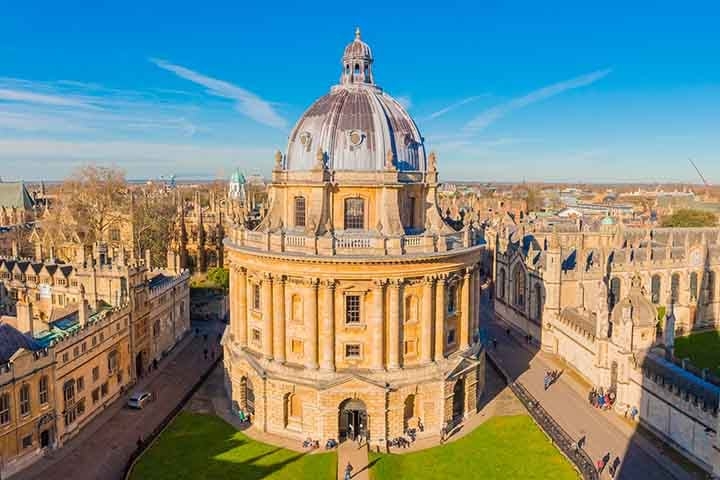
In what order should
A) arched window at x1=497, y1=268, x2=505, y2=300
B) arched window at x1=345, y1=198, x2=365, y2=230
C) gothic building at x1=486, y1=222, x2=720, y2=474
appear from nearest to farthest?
gothic building at x1=486, y1=222, x2=720, y2=474, arched window at x1=345, y1=198, x2=365, y2=230, arched window at x1=497, y1=268, x2=505, y2=300

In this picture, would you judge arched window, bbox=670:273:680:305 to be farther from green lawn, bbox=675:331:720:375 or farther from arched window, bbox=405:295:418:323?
arched window, bbox=405:295:418:323

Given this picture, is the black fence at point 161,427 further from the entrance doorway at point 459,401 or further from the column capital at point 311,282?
the entrance doorway at point 459,401

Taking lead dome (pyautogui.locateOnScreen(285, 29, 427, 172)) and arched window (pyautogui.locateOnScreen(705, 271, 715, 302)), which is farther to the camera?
arched window (pyautogui.locateOnScreen(705, 271, 715, 302))

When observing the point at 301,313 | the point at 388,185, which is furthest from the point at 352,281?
the point at 388,185

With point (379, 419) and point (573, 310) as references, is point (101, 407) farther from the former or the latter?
point (573, 310)

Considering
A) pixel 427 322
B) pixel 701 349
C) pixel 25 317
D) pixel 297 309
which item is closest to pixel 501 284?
pixel 701 349

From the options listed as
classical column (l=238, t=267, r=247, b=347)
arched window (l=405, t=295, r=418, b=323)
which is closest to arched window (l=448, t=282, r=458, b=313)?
arched window (l=405, t=295, r=418, b=323)

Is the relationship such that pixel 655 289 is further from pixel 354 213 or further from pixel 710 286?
pixel 354 213
